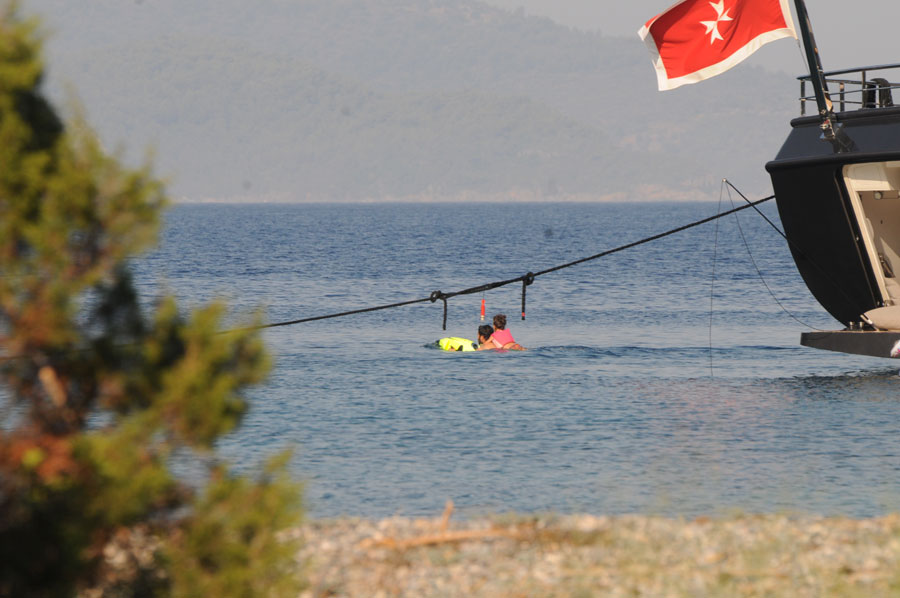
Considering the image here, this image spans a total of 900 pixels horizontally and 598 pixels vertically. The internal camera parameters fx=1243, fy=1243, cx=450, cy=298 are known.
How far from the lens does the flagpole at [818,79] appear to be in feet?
63.5

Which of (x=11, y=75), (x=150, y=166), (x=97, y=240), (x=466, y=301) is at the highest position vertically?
(x=11, y=75)

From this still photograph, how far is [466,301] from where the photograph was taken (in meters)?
47.7

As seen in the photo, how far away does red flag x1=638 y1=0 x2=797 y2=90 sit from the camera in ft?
59.3

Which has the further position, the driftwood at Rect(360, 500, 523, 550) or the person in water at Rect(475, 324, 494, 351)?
the person in water at Rect(475, 324, 494, 351)

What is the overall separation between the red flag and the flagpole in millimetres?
1223

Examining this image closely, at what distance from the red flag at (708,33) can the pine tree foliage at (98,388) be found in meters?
13.7

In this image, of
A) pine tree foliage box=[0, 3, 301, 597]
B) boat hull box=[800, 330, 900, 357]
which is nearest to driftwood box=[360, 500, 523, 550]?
pine tree foliage box=[0, 3, 301, 597]

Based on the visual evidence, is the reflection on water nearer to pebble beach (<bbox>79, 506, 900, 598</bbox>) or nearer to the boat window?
the boat window

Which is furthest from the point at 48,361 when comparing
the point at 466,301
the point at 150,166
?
the point at 466,301

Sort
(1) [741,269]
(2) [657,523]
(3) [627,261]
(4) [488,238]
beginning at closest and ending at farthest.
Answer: (2) [657,523], (1) [741,269], (3) [627,261], (4) [488,238]

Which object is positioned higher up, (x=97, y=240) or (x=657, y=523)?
(x=97, y=240)

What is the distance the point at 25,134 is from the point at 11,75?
27 centimetres

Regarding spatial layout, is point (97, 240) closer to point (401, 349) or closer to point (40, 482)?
point (40, 482)

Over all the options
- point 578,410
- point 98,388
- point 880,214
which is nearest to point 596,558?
point 98,388
